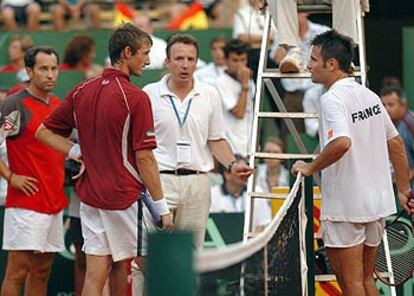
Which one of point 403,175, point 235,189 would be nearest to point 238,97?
point 235,189

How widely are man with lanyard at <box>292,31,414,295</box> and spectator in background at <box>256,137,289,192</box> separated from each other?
6583 millimetres

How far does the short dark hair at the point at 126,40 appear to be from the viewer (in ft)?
31.9

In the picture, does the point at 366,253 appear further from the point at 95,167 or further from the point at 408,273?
the point at 95,167

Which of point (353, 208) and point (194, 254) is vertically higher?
point (353, 208)

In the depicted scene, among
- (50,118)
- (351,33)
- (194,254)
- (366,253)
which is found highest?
(351,33)

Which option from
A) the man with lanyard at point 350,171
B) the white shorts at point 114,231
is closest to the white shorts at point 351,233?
the man with lanyard at point 350,171

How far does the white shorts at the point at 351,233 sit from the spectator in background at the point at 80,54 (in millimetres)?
8547

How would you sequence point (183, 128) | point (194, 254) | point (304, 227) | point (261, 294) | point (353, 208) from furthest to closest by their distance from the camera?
1. point (183, 128)
2. point (304, 227)
3. point (353, 208)
4. point (261, 294)
5. point (194, 254)

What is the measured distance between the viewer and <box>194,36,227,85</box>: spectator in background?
17.2 metres

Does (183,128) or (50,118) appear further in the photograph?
(183,128)

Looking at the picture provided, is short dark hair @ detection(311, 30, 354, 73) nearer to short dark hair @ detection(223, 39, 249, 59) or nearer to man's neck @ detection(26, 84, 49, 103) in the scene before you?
man's neck @ detection(26, 84, 49, 103)

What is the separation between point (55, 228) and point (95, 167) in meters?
2.65

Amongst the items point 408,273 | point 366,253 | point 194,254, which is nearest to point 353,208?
point 366,253

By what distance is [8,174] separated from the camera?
469 inches
